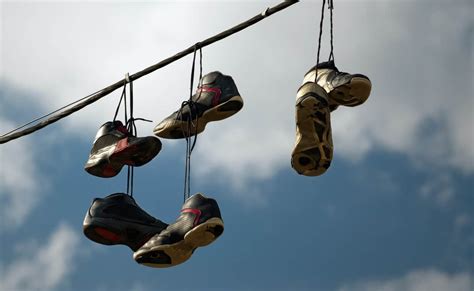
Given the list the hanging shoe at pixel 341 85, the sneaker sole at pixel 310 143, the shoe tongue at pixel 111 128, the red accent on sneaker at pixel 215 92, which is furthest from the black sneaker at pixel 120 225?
the hanging shoe at pixel 341 85

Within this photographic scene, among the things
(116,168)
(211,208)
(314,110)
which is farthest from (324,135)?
(116,168)

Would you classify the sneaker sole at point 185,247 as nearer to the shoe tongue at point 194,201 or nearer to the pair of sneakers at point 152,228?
the pair of sneakers at point 152,228

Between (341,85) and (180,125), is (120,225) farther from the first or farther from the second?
(341,85)

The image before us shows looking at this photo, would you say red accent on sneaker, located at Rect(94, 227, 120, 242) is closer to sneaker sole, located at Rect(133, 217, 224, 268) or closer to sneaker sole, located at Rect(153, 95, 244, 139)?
sneaker sole, located at Rect(133, 217, 224, 268)

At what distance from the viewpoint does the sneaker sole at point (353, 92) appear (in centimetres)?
1078

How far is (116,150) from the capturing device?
1130 cm

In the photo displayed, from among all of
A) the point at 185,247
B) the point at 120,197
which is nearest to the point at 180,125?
the point at 120,197

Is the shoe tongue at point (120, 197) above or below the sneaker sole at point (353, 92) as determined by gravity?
below

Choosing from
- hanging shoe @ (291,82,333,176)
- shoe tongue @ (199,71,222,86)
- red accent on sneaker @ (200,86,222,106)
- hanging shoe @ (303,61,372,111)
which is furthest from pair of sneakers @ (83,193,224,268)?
hanging shoe @ (303,61,372,111)

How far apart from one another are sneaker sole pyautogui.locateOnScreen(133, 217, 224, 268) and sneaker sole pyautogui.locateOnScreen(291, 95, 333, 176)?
2.03 feet

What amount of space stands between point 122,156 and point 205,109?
61 centimetres

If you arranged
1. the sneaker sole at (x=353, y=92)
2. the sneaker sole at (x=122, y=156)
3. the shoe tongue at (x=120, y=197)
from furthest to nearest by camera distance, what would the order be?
the shoe tongue at (x=120, y=197)
the sneaker sole at (x=122, y=156)
the sneaker sole at (x=353, y=92)

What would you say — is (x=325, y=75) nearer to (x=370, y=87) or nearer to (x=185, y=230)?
(x=370, y=87)

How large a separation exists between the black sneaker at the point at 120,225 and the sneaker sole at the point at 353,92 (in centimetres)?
138
